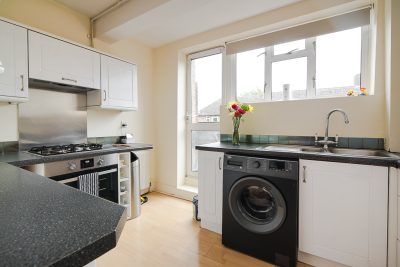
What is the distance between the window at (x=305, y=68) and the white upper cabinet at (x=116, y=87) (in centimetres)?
146

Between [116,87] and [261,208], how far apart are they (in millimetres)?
2134

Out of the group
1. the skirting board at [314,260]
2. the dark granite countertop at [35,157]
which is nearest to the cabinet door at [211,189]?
the skirting board at [314,260]

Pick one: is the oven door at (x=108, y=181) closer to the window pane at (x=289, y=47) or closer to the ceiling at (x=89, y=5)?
the ceiling at (x=89, y=5)

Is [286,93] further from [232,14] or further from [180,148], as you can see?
[180,148]

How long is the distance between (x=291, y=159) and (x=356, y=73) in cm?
126

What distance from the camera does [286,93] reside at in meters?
2.38

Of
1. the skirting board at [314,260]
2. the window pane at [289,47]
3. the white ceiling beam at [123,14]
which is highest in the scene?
the white ceiling beam at [123,14]

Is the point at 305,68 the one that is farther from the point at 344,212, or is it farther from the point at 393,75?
the point at 344,212

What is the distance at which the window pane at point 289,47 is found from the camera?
2.33 m

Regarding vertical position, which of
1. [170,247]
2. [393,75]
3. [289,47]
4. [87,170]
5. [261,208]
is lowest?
[170,247]

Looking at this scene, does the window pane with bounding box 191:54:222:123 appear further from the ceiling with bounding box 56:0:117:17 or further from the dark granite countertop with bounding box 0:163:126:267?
the dark granite countertop with bounding box 0:163:126:267

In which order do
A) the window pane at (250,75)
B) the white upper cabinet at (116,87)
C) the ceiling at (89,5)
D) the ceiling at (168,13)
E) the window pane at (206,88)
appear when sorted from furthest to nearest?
1. the window pane at (206,88)
2. the window pane at (250,75)
3. the white upper cabinet at (116,87)
4. the ceiling at (89,5)
5. the ceiling at (168,13)

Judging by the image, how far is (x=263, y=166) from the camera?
5.54ft

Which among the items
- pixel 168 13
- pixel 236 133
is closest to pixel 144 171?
pixel 236 133
